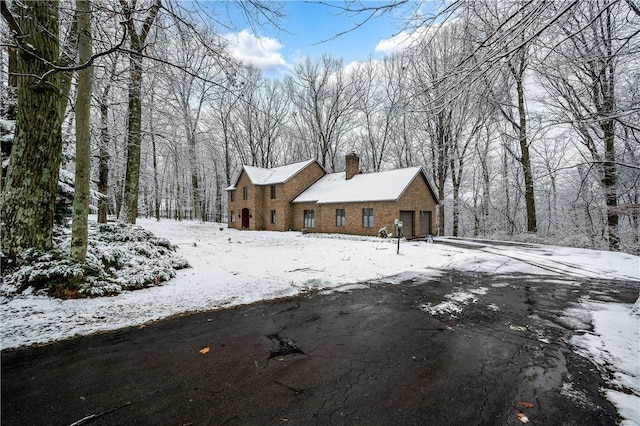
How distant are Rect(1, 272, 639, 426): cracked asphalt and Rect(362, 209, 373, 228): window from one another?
638 inches

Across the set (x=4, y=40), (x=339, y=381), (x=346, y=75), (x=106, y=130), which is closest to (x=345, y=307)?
(x=339, y=381)

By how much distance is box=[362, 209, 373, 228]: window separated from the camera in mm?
21078

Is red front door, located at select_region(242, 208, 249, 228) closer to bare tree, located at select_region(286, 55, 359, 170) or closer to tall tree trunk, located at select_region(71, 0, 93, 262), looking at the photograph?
bare tree, located at select_region(286, 55, 359, 170)

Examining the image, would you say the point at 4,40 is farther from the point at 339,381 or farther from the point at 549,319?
the point at 549,319

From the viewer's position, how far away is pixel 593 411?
246 cm

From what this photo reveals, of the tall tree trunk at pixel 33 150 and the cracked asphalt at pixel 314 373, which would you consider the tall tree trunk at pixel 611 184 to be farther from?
the tall tree trunk at pixel 33 150

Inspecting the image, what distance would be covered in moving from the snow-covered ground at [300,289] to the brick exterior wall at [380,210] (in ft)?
25.7

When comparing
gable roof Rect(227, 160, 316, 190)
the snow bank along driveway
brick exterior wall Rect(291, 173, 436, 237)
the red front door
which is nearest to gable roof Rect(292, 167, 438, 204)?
brick exterior wall Rect(291, 173, 436, 237)

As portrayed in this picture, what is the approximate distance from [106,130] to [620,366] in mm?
18317

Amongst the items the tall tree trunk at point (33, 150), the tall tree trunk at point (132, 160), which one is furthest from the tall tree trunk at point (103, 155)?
the tall tree trunk at point (33, 150)

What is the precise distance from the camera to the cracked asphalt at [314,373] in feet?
7.64

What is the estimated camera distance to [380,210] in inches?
807

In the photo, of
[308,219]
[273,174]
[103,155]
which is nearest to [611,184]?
[308,219]

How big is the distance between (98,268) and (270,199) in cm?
2152
